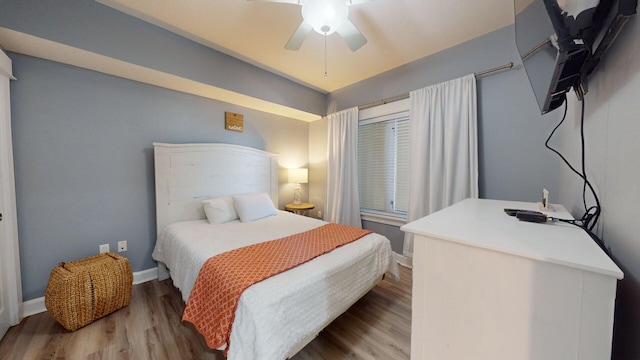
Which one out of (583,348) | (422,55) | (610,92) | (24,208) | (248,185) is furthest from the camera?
(248,185)

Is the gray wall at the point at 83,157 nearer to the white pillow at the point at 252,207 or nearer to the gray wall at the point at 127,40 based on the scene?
the gray wall at the point at 127,40

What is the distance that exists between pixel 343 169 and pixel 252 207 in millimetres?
1507

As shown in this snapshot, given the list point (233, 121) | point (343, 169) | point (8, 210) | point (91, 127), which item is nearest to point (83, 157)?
point (91, 127)

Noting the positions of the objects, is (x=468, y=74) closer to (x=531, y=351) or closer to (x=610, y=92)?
(x=610, y=92)

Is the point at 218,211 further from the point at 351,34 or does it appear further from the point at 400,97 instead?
the point at 400,97

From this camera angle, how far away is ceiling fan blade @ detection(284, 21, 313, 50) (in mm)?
1636

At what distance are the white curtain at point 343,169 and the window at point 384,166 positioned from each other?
0.50 feet

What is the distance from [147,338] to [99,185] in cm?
152

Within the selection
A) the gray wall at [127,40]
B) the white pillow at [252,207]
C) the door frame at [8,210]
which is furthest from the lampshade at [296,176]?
the door frame at [8,210]

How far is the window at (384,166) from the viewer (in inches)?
115

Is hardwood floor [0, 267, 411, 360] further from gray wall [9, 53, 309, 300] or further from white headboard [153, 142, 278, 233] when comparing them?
white headboard [153, 142, 278, 233]

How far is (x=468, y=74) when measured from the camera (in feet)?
7.50

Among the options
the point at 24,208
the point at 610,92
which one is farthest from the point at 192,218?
the point at 610,92

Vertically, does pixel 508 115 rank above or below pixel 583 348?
above
